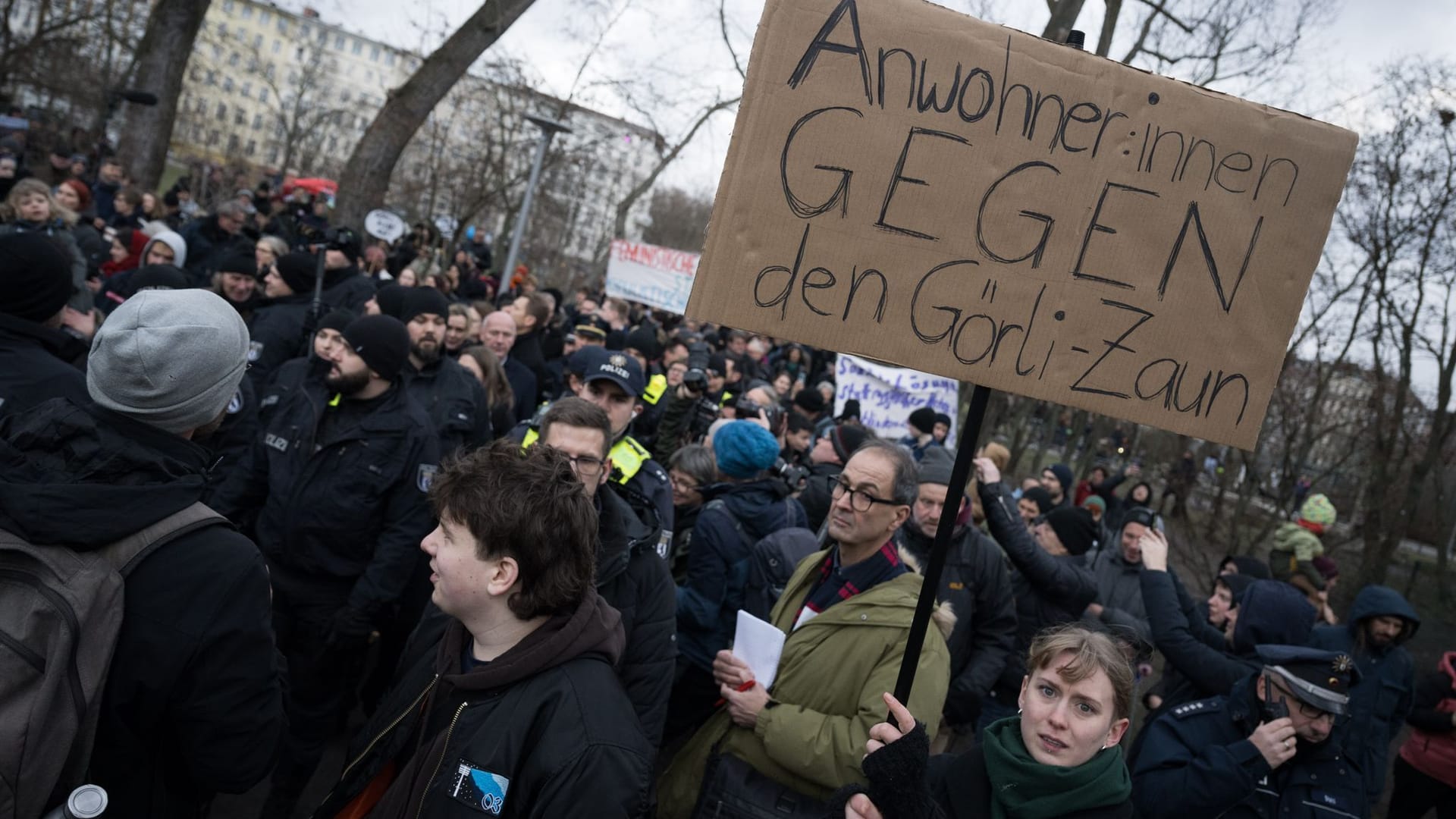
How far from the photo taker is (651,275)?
15.3 m

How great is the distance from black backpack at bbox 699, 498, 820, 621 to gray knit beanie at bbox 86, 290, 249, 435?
219 centimetres

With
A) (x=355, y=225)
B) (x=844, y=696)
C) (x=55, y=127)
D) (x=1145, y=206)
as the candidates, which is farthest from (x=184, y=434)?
(x=55, y=127)

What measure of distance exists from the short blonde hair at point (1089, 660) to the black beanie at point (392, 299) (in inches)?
183

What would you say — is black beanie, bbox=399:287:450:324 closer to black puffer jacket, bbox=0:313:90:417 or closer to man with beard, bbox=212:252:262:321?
man with beard, bbox=212:252:262:321

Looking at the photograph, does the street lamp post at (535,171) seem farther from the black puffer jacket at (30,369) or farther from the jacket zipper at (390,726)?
the jacket zipper at (390,726)

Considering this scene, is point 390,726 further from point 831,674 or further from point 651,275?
point 651,275

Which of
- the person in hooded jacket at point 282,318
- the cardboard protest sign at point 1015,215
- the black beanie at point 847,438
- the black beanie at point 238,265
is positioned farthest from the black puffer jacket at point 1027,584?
the black beanie at point 238,265

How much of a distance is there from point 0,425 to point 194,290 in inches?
18.7

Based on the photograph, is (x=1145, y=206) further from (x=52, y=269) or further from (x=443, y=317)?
(x=443, y=317)

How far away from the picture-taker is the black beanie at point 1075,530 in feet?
18.0

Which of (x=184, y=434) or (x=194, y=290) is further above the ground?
(x=194, y=290)

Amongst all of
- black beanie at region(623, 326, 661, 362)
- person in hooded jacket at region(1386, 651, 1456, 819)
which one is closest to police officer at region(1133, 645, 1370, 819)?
person in hooded jacket at region(1386, 651, 1456, 819)

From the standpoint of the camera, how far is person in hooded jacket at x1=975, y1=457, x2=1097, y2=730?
14.8 ft

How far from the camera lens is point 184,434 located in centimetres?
217
